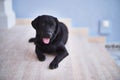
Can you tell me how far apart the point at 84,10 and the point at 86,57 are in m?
0.66

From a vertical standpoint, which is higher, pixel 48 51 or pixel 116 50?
pixel 48 51

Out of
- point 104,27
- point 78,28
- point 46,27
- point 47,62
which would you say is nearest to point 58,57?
point 47,62

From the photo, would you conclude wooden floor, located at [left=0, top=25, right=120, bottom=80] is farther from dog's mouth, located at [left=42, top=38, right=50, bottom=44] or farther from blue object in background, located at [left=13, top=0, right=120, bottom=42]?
blue object in background, located at [left=13, top=0, right=120, bottom=42]

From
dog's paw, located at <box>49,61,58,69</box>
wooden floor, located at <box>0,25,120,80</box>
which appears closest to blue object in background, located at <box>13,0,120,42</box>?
wooden floor, located at <box>0,25,120,80</box>

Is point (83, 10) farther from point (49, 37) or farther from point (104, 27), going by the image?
point (49, 37)

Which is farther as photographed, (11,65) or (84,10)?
(84,10)

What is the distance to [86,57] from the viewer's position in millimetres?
1540

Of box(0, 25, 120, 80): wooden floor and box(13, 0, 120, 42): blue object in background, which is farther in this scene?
box(13, 0, 120, 42): blue object in background

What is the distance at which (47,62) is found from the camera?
126 cm

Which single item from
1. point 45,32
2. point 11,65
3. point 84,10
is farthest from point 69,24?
point 11,65

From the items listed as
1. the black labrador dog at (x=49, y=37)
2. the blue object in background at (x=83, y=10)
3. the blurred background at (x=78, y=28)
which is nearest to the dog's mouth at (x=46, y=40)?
the black labrador dog at (x=49, y=37)

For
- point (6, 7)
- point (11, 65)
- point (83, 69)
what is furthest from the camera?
point (6, 7)

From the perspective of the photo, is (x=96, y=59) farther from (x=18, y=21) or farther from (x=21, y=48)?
(x=18, y=21)

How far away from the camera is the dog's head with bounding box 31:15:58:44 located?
126 cm
